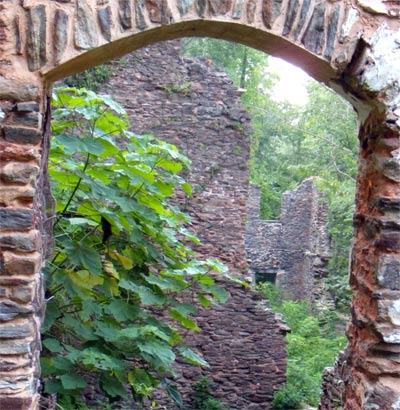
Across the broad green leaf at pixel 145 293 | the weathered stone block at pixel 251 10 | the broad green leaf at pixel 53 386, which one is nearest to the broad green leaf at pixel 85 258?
the broad green leaf at pixel 145 293

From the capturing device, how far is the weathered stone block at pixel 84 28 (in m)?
2.41

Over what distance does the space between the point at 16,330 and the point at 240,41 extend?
5.33 ft

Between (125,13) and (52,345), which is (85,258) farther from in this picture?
(125,13)

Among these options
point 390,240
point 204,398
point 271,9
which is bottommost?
point 204,398

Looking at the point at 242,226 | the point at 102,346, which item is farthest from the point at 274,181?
the point at 102,346

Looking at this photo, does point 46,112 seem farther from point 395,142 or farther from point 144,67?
point 144,67

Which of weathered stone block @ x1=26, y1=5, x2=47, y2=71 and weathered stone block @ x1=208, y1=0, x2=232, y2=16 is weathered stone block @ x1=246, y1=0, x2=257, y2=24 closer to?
weathered stone block @ x1=208, y1=0, x2=232, y2=16

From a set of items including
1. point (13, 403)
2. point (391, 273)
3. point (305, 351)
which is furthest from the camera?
point (305, 351)

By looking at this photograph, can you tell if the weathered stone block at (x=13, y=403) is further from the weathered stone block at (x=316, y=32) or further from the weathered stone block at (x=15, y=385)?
the weathered stone block at (x=316, y=32)

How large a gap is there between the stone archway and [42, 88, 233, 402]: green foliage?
0.99 m

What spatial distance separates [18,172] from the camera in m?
2.41

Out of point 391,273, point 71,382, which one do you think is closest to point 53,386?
point 71,382

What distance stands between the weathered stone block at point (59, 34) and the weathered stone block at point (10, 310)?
974mm

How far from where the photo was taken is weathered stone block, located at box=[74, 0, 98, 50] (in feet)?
7.89
